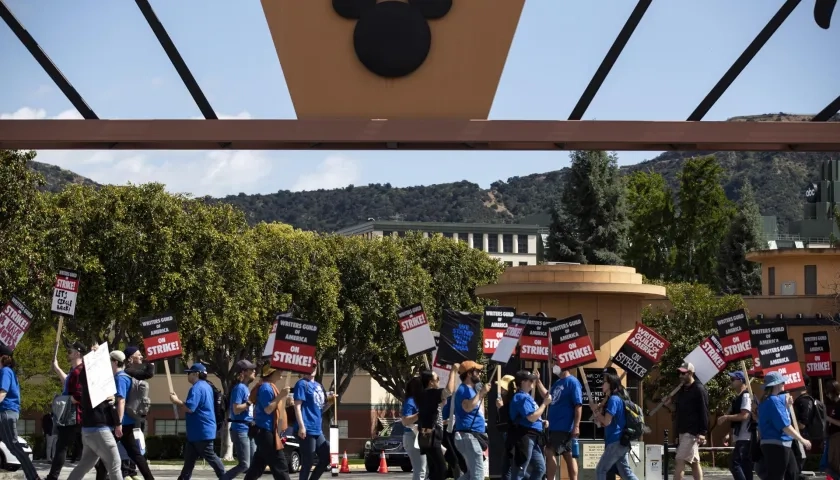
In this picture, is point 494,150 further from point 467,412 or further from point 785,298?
point 785,298

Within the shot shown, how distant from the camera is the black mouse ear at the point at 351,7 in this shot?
466 inches

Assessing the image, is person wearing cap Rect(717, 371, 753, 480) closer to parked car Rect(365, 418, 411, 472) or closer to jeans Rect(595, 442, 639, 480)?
jeans Rect(595, 442, 639, 480)

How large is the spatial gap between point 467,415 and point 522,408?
2.83ft

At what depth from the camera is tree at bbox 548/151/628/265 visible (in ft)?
257

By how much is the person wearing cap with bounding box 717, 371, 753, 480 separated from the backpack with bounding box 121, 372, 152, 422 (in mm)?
7665

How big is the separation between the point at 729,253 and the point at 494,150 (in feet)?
233

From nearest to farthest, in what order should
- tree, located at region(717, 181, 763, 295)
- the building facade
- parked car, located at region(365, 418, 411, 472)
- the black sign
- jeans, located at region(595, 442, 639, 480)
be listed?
jeans, located at region(595, 442, 639, 480), the black sign, parked car, located at region(365, 418, 411, 472), tree, located at region(717, 181, 763, 295), the building facade

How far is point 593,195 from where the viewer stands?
78.8m

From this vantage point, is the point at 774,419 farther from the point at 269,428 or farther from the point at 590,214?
the point at 590,214

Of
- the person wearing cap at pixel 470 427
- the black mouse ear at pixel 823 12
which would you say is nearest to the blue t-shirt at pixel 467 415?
the person wearing cap at pixel 470 427

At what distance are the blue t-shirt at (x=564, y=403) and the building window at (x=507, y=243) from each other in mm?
159191

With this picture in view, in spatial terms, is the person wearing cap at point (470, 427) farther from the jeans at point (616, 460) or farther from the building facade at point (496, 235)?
the building facade at point (496, 235)

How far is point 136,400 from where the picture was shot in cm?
1808

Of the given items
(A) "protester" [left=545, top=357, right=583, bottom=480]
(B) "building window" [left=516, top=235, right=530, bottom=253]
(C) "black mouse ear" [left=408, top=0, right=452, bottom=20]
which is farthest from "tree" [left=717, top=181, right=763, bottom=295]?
(B) "building window" [left=516, top=235, right=530, bottom=253]
